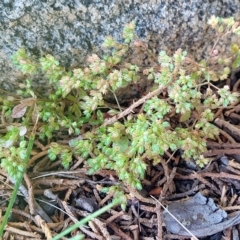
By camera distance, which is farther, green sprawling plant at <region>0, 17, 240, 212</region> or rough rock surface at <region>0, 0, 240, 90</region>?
rough rock surface at <region>0, 0, 240, 90</region>

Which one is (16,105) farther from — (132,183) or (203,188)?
(203,188)

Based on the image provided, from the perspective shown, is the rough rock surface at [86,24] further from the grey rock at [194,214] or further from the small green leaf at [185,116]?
the grey rock at [194,214]

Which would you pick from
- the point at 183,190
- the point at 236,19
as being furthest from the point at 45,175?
the point at 236,19

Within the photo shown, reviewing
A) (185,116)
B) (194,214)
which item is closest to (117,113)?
(185,116)

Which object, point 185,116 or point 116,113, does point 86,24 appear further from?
point 185,116

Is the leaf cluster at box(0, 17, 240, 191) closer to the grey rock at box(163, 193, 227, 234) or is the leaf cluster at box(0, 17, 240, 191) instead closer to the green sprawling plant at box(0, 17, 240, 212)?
the green sprawling plant at box(0, 17, 240, 212)

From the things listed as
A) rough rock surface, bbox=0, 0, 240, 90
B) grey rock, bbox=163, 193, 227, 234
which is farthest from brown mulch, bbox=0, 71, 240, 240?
rough rock surface, bbox=0, 0, 240, 90
